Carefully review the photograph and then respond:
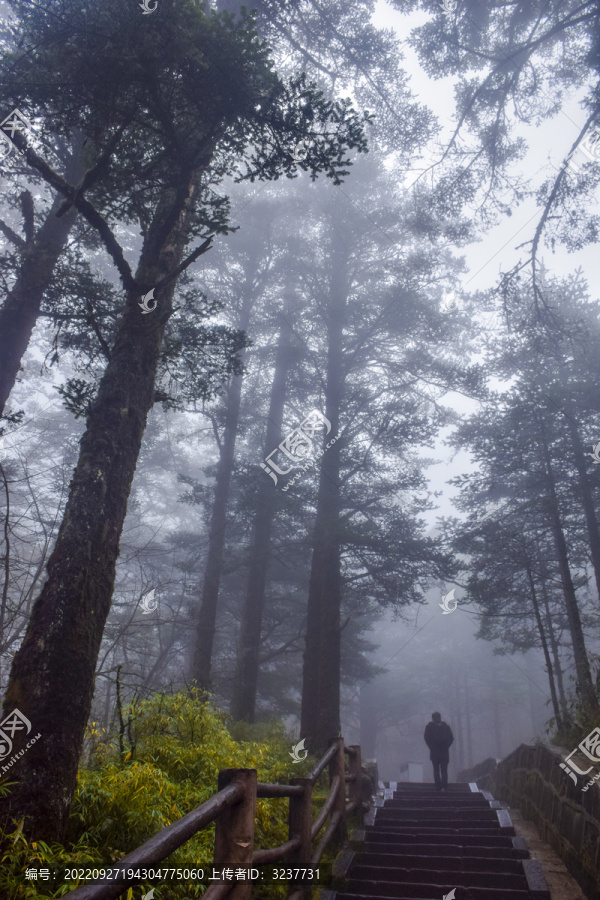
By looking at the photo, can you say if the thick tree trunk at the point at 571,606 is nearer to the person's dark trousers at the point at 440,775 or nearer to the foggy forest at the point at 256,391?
the foggy forest at the point at 256,391

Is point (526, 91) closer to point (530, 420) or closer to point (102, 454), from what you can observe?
point (530, 420)

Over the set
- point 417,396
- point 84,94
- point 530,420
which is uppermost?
point 417,396

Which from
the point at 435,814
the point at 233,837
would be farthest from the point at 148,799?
the point at 435,814

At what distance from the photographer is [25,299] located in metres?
7.82

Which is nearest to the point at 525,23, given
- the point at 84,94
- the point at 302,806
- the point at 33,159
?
the point at 84,94

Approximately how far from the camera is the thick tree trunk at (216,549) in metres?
14.5

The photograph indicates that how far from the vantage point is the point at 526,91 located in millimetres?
12414

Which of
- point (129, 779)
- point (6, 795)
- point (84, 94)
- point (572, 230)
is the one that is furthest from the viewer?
point (572, 230)

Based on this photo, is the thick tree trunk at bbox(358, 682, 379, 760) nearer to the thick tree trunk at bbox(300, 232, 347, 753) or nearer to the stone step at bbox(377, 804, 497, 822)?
the thick tree trunk at bbox(300, 232, 347, 753)

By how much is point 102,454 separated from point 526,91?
519 inches

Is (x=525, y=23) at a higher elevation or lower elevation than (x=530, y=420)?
higher

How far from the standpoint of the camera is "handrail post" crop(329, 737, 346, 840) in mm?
6621

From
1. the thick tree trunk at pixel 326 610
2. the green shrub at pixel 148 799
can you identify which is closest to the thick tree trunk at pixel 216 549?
the thick tree trunk at pixel 326 610

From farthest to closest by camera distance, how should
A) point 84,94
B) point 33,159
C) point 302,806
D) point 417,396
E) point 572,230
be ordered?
1. point 417,396
2. point 572,230
3. point 84,94
4. point 33,159
5. point 302,806
